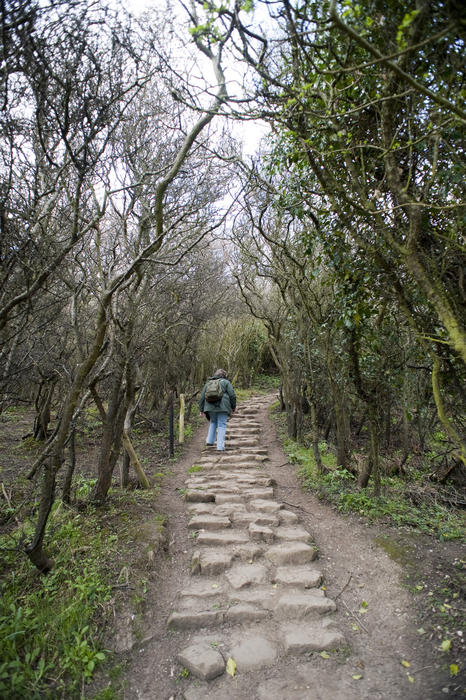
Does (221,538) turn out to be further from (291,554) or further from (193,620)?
(193,620)

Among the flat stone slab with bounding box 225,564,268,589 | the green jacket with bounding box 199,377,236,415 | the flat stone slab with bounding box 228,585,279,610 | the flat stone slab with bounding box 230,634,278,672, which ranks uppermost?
the green jacket with bounding box 199,377,236,415

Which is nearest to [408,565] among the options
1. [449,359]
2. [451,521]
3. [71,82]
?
[451,521]

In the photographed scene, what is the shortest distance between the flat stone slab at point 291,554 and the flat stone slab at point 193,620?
98 centimetres

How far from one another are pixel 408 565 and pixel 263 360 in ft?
59.9

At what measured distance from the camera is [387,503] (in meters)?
4.93

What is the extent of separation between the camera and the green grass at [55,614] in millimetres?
2441

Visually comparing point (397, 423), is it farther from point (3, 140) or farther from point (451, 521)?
point (3, 140)

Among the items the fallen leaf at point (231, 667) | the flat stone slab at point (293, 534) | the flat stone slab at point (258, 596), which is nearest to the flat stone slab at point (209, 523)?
the flat stone slab at point (293, 534)

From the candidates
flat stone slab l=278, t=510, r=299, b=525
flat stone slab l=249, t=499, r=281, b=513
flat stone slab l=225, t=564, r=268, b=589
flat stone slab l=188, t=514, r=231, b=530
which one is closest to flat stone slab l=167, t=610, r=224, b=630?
flat stone slab l=225, t=564, r=268, b=589

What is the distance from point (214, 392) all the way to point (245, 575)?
469cm

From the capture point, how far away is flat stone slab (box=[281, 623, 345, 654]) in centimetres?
284

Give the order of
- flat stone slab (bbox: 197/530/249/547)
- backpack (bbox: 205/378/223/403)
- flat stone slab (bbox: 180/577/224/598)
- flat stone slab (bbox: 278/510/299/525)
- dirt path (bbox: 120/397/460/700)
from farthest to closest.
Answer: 1. backpack (bbox: 205/378/223/403)
2. flat stone slab (bbox: 278/510/299/525)
3. flat stone slab (bbox: 197/530/249/547)
4. flat stone slab (bbox: 180/577/224/598)
5. dirt path (bbox: 120/397/460/700)

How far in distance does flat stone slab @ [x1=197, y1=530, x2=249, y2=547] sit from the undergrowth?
1.45m

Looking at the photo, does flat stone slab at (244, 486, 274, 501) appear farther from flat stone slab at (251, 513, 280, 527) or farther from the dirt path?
flat stone slab at (251, 513, 280, 527)
